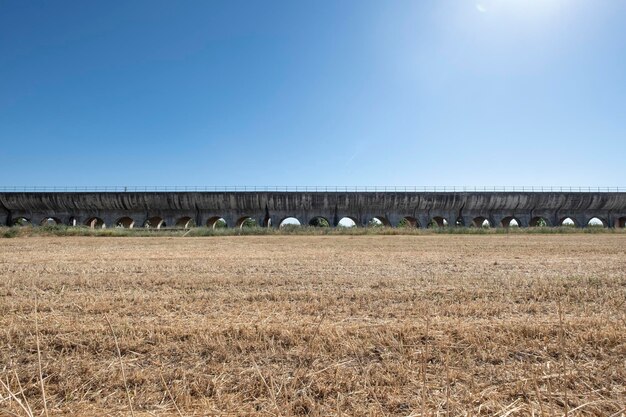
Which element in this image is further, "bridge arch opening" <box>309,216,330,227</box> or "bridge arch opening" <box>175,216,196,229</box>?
"bridge arch opening" <box>309,216,330,227</box>

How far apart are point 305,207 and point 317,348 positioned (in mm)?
30768

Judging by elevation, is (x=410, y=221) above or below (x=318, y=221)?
above

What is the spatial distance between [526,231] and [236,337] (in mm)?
27475

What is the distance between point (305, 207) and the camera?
3306 cm

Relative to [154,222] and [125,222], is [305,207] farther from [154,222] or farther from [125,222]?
[125,222]

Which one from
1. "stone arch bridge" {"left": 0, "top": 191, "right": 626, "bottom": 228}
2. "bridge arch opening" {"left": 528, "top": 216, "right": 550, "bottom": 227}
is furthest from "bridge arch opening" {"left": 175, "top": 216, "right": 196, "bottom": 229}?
"bridge arch opening" {"left": 528, "top": 216, "right": 550, "bottom": 227}

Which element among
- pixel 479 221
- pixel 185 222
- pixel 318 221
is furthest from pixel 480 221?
pixel 185 222

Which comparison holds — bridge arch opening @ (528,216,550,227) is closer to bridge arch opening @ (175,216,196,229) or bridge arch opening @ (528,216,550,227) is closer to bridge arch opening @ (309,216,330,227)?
bridge arch opening @ (309,216,330,227)

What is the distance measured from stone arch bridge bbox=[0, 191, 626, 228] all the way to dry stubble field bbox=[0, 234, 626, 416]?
28.4 meters

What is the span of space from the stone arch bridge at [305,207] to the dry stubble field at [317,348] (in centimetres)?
2842

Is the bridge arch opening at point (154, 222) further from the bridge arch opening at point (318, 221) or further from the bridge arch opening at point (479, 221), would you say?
the bridge arch opening at point (479, 221)

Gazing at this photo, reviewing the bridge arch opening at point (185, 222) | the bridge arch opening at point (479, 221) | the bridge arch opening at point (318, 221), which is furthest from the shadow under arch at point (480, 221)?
the bridge arch opening at point (185, 222)

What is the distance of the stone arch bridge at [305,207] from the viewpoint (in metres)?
32.1

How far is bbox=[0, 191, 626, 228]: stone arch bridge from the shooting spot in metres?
32.1
